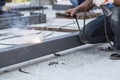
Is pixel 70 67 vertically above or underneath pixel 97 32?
underneath

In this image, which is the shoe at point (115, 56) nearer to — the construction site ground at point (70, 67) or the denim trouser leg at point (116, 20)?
the construction site ground at point (70, 67)

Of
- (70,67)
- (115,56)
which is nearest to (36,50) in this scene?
(70,67)

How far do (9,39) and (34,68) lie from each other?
1.78m

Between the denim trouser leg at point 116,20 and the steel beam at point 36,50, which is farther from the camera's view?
the denim trouser leg at point 116,20

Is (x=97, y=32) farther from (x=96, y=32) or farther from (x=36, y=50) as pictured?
(x=36, y=50)

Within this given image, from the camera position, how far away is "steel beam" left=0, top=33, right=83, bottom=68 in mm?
3246

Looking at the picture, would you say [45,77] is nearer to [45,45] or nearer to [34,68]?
[34,68]

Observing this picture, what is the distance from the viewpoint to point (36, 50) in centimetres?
357

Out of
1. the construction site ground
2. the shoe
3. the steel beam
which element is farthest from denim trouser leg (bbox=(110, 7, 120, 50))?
the steel beam

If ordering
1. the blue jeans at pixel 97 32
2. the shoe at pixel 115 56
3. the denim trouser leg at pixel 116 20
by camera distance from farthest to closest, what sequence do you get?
the blue jeans at pixel 97 32
the shoe at pixel 115 56
the denim trouser leg at pixel 116 20

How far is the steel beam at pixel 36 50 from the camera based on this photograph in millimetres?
3246

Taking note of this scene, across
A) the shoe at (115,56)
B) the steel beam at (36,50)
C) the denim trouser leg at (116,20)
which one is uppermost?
the denim trouser leg at (116,20)

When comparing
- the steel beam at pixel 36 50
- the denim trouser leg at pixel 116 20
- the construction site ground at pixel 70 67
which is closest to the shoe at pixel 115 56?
the construction site ground at pixel 70 67

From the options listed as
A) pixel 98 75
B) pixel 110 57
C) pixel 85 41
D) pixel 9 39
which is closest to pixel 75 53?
pixel 85 41
